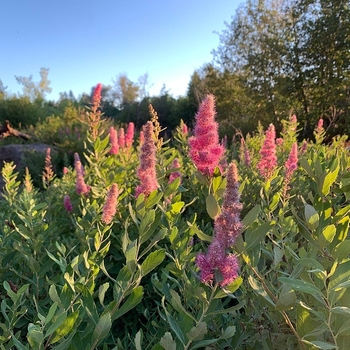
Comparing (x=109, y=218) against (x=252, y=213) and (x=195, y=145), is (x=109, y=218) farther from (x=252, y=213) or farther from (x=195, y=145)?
→ (x=252, y=213)

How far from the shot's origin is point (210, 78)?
2369cm

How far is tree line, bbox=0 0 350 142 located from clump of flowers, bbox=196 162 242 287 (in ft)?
35.0

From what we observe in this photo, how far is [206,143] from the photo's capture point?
4.65 feet

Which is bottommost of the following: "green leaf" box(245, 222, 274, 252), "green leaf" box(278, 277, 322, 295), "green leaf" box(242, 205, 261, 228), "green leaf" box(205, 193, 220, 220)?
"green leaf" box(278, 277, 322, 295)

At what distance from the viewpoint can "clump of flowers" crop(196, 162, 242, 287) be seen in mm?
854

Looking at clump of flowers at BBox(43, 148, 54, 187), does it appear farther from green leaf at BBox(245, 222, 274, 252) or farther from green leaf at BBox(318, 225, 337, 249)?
green leaf at BBox(318, 225, 337, 249)

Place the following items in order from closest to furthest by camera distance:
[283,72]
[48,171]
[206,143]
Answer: [206,143]
[48,171]
[283,72]

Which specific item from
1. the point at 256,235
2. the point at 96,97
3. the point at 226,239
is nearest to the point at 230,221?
the point at 226,239

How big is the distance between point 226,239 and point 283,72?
18568 millimetres

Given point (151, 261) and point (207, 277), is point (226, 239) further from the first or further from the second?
point (151, 261)

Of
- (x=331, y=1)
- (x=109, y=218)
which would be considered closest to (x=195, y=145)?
(x=109, y=218)

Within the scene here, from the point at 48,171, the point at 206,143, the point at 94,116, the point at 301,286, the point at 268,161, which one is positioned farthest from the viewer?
the point at 48,171

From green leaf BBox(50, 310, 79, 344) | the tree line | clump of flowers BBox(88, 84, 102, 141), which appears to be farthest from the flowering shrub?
the tree line

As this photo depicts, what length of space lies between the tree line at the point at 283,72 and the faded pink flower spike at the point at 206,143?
33.2 ft
